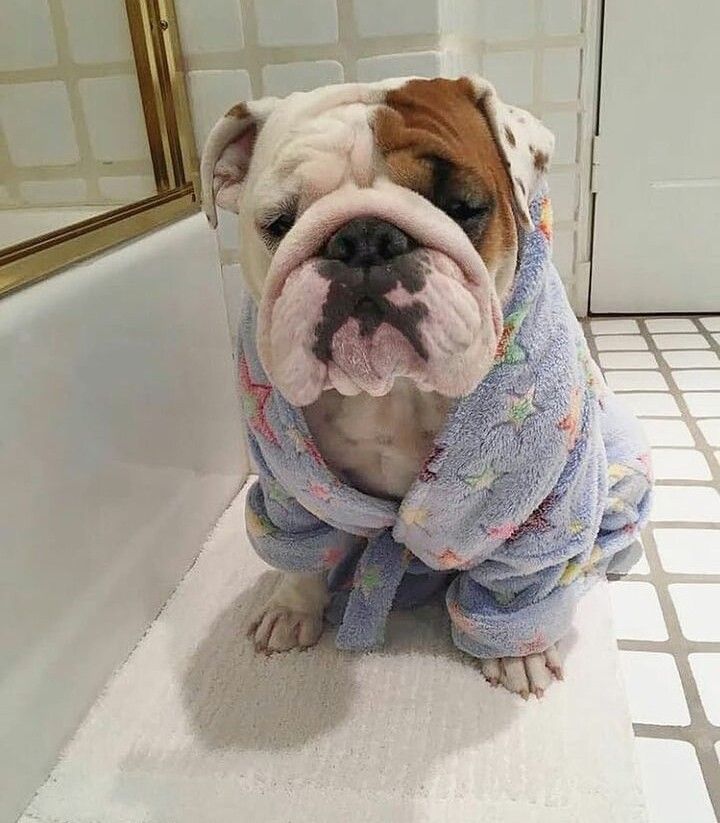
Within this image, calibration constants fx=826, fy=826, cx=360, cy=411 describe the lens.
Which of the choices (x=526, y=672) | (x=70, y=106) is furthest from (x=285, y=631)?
(x=70, y=106)

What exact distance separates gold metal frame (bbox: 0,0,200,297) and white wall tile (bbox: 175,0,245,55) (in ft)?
0.04

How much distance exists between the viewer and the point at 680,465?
1.06 meters

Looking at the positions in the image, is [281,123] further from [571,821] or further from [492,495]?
[571,821]

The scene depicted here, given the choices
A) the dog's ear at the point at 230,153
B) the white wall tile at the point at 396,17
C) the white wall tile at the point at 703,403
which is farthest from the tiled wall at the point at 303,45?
the white wall tile at the point at 703,403

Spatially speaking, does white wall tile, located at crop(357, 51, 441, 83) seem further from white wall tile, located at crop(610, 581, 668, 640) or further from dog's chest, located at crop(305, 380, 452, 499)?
white wall tile, located at crop(610, 581, 668, 640)

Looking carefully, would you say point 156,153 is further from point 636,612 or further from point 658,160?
point 658,160

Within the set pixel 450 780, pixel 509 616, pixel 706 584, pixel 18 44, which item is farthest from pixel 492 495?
pixel 18 44

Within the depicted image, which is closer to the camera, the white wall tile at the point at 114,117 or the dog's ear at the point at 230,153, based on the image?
the dog's ear at the point at 230,153

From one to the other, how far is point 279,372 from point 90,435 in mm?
269

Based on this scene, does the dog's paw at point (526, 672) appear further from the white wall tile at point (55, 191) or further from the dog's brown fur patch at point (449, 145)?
the white wall tile at point (55, 191)

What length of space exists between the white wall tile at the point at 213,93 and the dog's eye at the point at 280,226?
1.28 feet

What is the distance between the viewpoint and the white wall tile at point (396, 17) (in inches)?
31.9

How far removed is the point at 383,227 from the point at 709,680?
49 cm

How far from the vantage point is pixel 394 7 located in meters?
0.81
